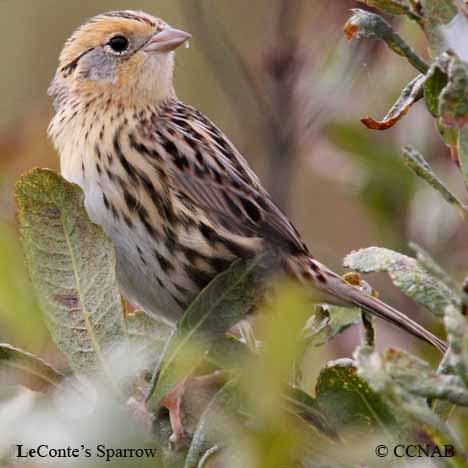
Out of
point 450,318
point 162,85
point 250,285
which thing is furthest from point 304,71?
point 450,318

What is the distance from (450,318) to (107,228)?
1647 mm

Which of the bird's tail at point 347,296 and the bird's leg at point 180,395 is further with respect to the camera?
the bird's tail at point 347,296

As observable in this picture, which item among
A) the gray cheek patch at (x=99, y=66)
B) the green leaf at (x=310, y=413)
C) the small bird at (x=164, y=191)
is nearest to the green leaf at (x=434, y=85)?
the green leaf at (x=310, y=413)

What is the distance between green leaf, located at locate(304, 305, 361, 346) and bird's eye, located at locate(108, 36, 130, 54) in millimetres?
1416

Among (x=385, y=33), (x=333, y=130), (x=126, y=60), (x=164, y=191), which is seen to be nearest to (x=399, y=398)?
(x=385, y=33)

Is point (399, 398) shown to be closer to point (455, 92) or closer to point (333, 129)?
point (455, 92)

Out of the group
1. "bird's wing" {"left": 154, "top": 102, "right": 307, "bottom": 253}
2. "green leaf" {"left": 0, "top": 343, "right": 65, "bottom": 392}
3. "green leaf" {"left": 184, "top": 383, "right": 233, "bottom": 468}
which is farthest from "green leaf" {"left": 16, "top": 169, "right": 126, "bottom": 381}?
"bird's wing" {"left": 154, "top": 102, "right": 307, "bottom": 253}

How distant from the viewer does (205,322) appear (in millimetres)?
1536

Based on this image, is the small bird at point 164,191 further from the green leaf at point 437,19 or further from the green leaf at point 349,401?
the green leaf at point 437,19

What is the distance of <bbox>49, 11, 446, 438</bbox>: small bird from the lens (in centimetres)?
256

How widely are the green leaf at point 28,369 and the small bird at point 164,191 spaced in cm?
94

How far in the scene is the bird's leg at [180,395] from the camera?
1.47 m

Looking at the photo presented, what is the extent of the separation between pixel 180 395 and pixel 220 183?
1175 mm

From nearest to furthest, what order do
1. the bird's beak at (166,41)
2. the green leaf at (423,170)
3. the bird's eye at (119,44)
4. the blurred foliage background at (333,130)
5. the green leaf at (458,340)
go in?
the green leaf at (458,340)
the green leaf at (423,170)
the blurred foliage background at (333,130)
the bird's beak at (166,41)
the bird's eye at (119,44)
